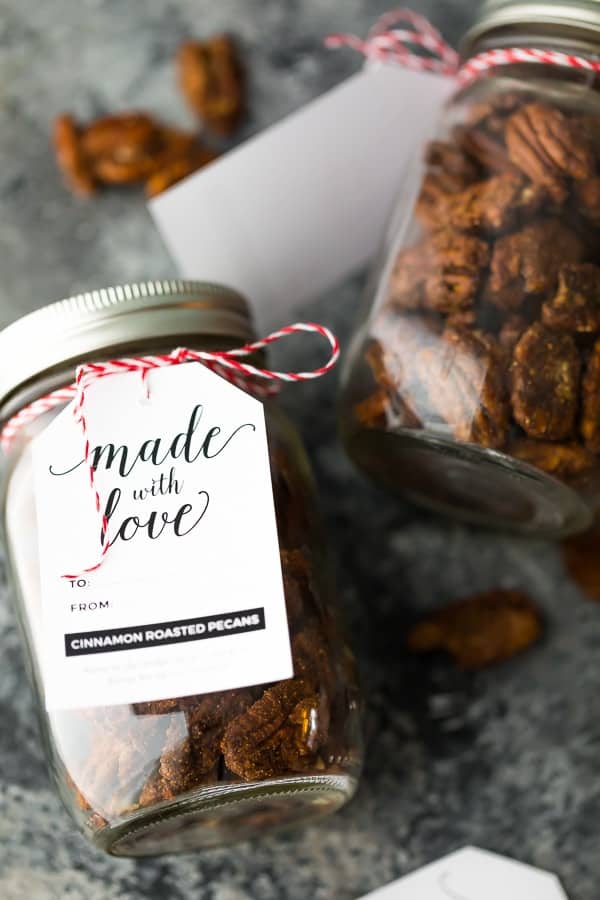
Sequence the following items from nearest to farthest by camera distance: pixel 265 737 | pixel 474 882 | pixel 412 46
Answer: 1. pixel 265 737
2. pixel 474 882
3. pixel 412 46

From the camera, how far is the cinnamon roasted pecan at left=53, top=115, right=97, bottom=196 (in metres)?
0.95

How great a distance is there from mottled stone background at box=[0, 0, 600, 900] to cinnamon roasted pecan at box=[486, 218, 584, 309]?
0.33 meters

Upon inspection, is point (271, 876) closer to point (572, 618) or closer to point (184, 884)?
point (184, 884)

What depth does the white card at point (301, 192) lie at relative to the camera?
3.01 feet

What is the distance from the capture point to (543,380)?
672 millimetres

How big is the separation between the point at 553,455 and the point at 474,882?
48 cm

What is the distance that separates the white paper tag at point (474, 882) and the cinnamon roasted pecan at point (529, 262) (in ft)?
1.93

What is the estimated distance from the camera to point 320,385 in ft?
3.23

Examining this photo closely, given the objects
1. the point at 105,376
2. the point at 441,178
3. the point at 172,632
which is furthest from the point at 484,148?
the point at 172,632

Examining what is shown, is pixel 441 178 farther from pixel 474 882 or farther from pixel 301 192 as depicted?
pixel 474 882

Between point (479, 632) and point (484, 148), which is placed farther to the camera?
point (479, 632)

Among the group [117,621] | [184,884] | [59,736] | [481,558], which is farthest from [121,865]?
[481,558]

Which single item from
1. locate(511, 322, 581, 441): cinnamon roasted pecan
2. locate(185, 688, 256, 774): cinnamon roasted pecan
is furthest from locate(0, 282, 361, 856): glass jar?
locate(511, 322, 581, 441): cinnamon roasted pecan

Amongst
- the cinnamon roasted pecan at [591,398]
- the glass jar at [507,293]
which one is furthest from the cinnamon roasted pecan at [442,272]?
the cinnamon roasted pecan at [591,398]
